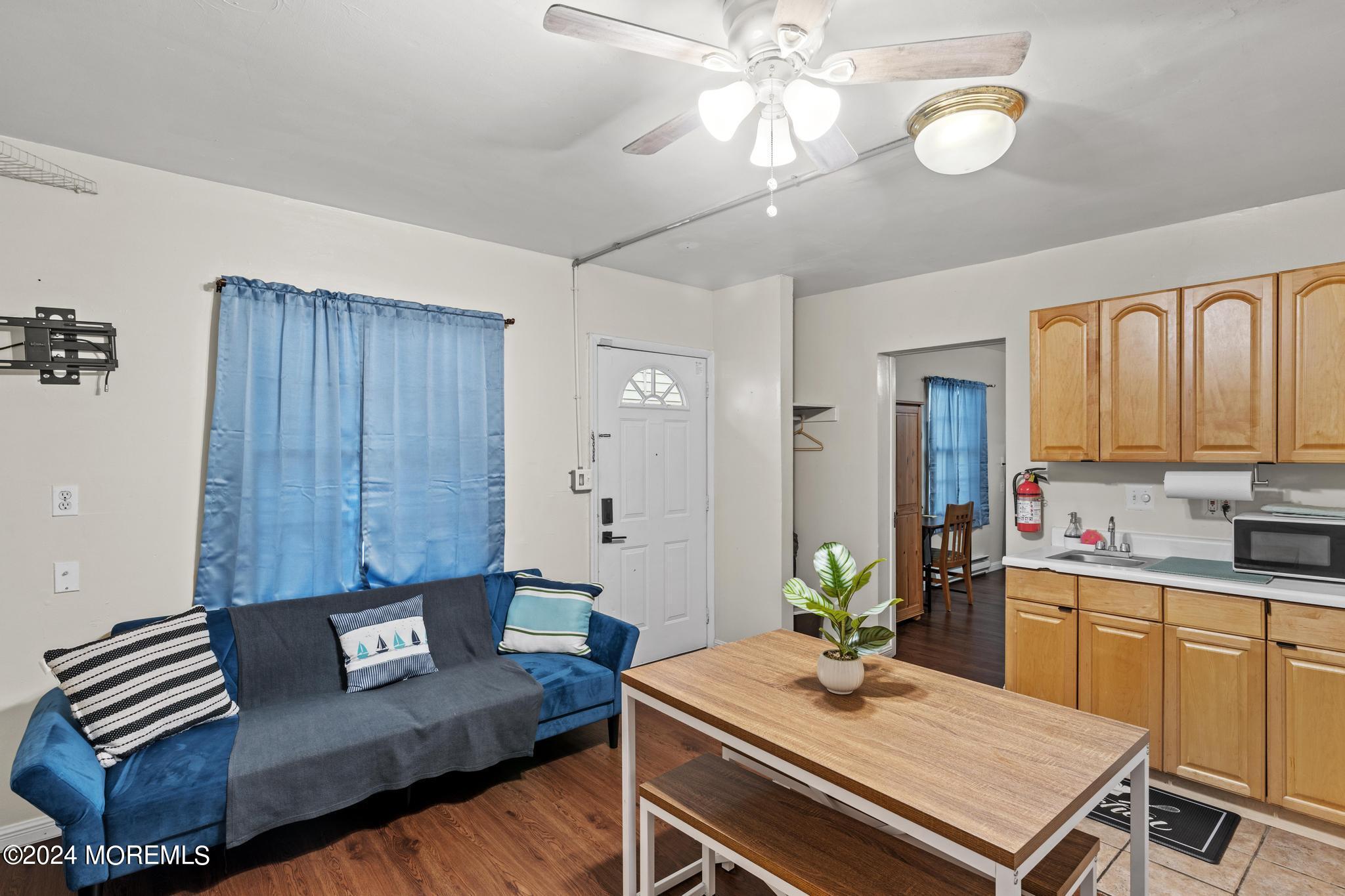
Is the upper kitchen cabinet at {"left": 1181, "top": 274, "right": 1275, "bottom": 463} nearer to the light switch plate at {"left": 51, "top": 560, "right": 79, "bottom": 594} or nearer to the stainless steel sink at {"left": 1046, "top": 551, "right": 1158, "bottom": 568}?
the stainless steel sink at {"left": 1046, "top": 551, "right": 1158, "bottom": 568}

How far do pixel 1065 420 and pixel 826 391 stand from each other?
1762mm

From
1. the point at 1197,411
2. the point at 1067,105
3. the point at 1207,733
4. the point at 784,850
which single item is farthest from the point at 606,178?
the point at 1207,733

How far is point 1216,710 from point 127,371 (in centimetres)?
462

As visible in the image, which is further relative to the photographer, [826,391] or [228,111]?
[826,391]

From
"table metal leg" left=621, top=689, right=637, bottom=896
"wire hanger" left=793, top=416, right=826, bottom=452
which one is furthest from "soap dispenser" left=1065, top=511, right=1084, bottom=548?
"table metal leg" left=621, top=689, right=637, bottom=896

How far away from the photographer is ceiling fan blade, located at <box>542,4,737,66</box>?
1.31 metres

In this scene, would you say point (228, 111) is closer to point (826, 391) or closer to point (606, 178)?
point (606, 178)

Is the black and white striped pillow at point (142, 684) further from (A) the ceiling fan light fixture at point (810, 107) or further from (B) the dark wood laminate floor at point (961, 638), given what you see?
(B) the dark wood laminate floor at point (961, 638)

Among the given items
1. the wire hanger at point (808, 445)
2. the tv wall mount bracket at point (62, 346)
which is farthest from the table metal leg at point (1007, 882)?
the wire hanger at point (808, 445)

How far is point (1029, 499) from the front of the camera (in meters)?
3.72

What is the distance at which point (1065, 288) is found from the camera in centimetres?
362

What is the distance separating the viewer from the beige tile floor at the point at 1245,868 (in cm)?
219

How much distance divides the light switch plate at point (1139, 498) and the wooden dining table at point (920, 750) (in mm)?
2095

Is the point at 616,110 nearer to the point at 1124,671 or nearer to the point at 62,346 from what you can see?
the point at 62,346
